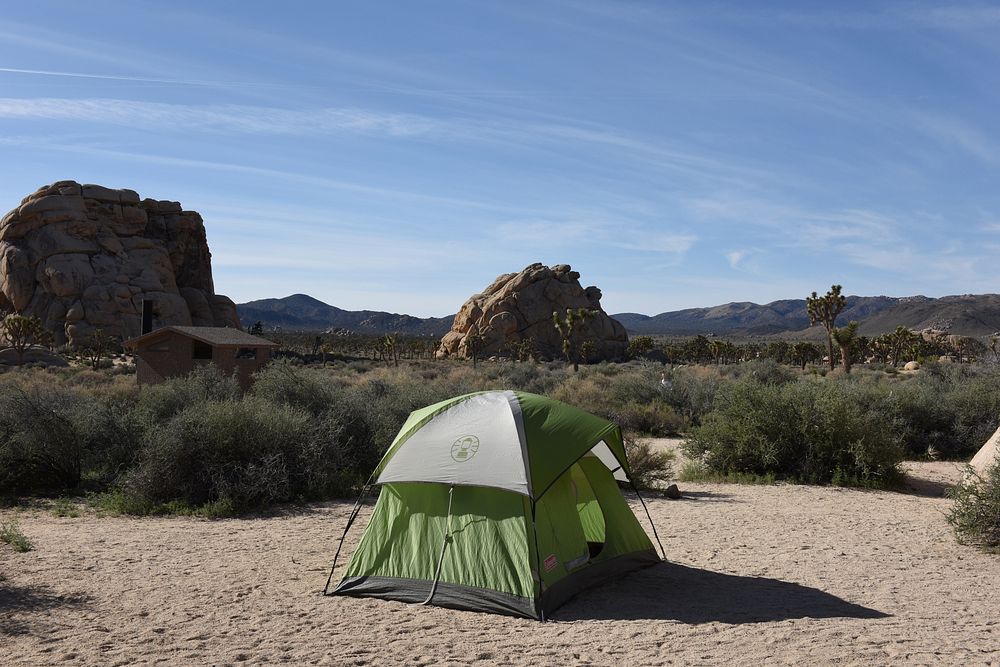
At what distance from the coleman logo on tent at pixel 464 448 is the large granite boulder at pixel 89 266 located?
65722 millimetres

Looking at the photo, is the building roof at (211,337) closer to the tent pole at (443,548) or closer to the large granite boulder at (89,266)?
the tent pole at (443,548)

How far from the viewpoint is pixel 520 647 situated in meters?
6.41

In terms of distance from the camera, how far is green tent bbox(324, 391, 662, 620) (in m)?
7.45

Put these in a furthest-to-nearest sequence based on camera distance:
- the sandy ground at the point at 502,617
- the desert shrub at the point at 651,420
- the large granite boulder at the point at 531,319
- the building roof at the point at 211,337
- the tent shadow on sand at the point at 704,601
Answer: the large granite boulder at the point at 531,319 < the building roof at the point at 211,337 < the desert shrub at the point at 651,420 < the tent shadow on sand at the point at 704,601 < the sandy ground at the point at 502,617

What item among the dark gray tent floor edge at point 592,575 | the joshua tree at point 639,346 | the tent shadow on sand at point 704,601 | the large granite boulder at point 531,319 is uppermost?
Answer: the large granite boulder at point 531,319

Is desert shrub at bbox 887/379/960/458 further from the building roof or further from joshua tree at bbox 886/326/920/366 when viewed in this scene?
joshua tree at bbox 886/326/920/366

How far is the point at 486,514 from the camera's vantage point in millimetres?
7758

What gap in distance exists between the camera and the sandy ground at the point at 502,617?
20.5ft

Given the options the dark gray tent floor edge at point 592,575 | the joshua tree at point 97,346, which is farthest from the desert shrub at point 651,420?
the joshua tree at point 97,346

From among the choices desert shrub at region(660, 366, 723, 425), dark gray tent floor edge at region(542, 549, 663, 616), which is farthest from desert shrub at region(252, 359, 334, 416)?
desert shrub at region(660, 366, 723, 425)

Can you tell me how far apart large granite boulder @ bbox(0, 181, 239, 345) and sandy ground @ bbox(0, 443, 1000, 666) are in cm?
6316

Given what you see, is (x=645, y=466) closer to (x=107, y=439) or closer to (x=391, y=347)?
(x=107, y=439)

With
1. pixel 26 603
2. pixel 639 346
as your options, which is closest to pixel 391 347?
pixel 639 346

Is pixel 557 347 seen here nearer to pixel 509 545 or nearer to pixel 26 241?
pixel 26 241
